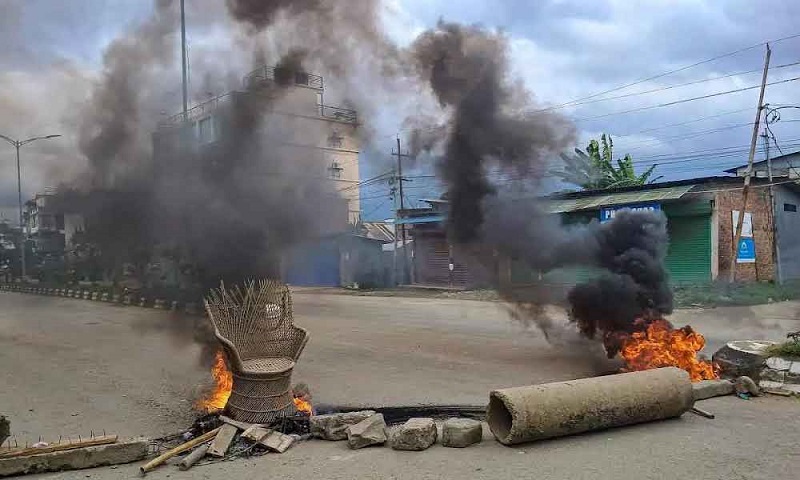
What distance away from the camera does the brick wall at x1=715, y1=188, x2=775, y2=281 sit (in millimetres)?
19828

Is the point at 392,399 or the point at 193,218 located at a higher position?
the point at 193,218

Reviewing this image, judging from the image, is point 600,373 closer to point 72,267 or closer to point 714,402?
point 714,402

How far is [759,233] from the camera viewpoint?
842 inches

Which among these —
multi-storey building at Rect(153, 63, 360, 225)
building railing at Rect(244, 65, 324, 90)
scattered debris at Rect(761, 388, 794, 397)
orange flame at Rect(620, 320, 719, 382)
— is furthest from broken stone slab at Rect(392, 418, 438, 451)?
building railing at Rect(244, 65, 324, 90)

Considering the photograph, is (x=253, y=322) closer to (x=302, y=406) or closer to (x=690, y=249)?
(x=302, y=406)

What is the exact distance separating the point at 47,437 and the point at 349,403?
292 centimetres

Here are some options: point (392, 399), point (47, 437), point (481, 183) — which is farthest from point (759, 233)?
point (47, 437)

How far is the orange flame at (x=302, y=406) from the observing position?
5.70 m

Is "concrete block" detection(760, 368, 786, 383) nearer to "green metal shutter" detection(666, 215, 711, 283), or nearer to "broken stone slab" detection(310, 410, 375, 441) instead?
"broken stone slab" detection(310, 410, 375, 441)

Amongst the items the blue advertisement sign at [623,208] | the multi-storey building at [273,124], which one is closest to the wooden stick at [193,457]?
the multi-storey building at [273,124]

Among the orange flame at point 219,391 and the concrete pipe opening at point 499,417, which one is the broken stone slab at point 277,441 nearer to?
the orange flame at point 219,391

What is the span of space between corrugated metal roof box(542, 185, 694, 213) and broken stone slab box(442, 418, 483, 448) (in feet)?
48.1

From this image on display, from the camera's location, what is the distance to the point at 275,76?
849 centimetres

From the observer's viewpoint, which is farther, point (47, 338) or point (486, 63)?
point (47, 338)
